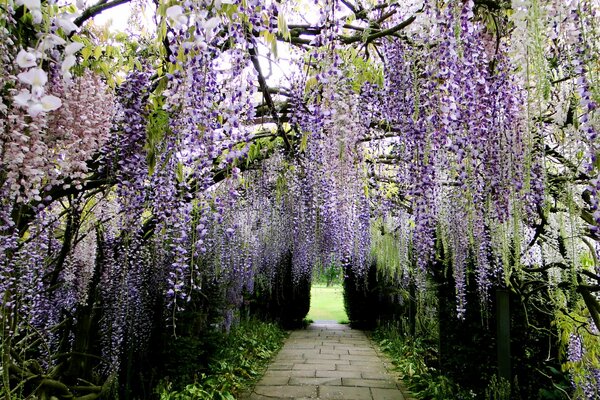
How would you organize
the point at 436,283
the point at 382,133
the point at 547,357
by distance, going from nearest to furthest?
1. the point at 547,357
2. the point at 382,133
3. the point at 436,283

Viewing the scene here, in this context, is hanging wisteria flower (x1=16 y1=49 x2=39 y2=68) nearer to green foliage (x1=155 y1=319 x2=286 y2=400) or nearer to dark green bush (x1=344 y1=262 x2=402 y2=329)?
green foliage (x1=155 y1=319 x2=286 y2=400)

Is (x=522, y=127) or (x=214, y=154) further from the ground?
(x=522, y=127)

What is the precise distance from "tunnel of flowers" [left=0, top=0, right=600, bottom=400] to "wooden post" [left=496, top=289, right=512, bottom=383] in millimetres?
17

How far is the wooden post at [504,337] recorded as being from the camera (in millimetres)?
3871

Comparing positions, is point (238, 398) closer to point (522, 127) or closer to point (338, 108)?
point (338, 108)

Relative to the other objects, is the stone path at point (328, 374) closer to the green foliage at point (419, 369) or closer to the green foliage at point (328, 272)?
the green foliage at point (419, 369)

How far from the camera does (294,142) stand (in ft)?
15.1

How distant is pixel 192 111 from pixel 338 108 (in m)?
0.98

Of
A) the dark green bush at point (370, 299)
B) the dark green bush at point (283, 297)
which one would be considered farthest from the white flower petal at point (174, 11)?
the dark green bush at point (370, 299)

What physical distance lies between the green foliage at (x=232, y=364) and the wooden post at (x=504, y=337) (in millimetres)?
2746

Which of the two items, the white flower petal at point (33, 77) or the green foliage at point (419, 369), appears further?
the green foliage at point (419, 369)

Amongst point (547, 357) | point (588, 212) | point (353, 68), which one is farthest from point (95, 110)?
point (547, 357)

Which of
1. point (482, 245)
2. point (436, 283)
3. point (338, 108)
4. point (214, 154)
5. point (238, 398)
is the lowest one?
point (238, 398)

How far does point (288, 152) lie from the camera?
16.2ft
